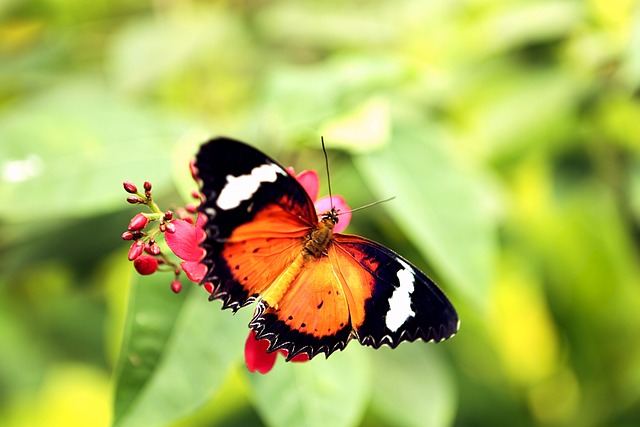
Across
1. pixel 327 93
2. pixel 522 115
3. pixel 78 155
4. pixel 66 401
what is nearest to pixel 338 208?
pixel 327 93

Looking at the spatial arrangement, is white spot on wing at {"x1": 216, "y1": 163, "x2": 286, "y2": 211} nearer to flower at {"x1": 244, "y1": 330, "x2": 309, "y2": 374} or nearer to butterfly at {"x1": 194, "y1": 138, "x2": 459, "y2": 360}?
butterfly at {"x1": 194, "y1": 138, "x2": 459, "y2": 360}

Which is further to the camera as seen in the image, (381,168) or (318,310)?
(381,168)

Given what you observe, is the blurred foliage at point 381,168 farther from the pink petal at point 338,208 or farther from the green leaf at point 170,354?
the pink petal at point 338,208

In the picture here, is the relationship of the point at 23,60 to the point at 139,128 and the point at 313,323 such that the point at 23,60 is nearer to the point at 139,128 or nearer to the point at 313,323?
the point at 139,128

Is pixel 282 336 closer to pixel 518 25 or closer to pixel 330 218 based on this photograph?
pixel 330 218

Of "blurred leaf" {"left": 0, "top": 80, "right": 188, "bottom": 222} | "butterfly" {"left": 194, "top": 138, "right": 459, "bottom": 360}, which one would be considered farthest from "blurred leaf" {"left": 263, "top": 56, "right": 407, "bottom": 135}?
"butterfly" {"left": 194, "top": 138, "right": 459, "bottom": 360}

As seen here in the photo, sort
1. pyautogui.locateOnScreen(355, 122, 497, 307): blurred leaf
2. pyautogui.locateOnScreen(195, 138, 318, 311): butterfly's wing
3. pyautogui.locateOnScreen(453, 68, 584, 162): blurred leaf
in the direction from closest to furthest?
1. pyautogui.locateOnScreen(195, 138, 318, 311): butterfly's wing
2. pyautogui.locateOnScreen(355, 122, 497, 307): blurred leaf
3. pyautogui.locateOnScreen(453, 68, 584, 162): blurred leaf
